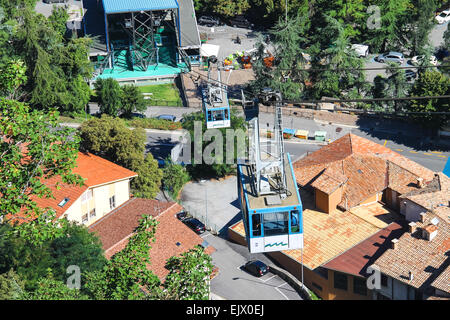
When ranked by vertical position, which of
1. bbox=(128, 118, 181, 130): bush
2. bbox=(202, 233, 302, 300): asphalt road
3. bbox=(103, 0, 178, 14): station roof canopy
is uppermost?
bbox=(103, 0, 178, 14): station roof canopy

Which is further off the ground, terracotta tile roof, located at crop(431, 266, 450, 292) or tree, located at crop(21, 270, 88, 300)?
tree, located at crop(21, 270, 88, 300)

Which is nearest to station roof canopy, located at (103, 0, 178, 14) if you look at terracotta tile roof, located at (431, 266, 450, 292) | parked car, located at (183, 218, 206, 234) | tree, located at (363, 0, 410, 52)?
tree, located at (363, 0, 410, 52)

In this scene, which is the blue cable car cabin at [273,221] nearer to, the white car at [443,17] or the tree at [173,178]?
the tree at [173,178]

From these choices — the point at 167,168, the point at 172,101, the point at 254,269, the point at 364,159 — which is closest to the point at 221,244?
the point at 254,269

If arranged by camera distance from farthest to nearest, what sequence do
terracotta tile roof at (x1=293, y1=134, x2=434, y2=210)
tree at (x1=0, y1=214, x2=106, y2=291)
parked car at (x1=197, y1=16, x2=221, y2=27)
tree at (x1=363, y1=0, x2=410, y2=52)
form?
parked car at (x1=197, y1=16, x2=221, y2=27), tree at (x1=363, y1=0, x2=410, y2=52), terracotta tile roof at (x1=293, y1=134, x2=434, y2=210), tree at (x1=0, y1=214, x2=106, y2=291)

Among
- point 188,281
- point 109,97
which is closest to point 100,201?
point 109,97

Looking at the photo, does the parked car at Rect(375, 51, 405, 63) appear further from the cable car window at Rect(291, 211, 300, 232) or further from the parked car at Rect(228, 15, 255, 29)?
the cable car window at Rect(291, 211, 300, 232)
